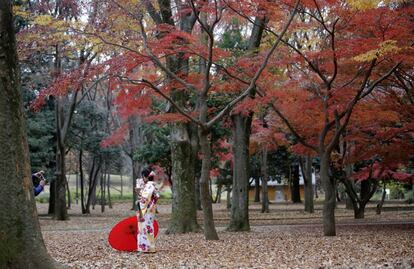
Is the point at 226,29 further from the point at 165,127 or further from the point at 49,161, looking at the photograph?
the point at 49,161

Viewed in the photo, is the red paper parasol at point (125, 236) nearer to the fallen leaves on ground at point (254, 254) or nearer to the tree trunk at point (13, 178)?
the fallen leaves on ground at point (254, 254)

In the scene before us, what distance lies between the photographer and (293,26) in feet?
46.8

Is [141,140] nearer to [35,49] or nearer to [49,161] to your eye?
[49,161]

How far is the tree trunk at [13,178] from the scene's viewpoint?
638 cm

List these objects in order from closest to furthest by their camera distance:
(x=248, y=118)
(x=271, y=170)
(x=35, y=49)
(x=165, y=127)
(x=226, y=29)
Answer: (x=248, y=118) → (x=35, y=49) → (x=226, y=29) → (x=165, y=127) → (x=271, y=170)

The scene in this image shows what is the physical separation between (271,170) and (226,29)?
15742mm

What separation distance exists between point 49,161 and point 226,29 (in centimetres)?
1096

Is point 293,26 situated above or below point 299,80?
above

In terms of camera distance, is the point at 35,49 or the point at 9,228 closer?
the point at 9,228

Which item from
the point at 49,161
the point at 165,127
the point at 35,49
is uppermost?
the point at 35,49

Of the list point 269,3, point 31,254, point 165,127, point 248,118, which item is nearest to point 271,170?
point 165,127

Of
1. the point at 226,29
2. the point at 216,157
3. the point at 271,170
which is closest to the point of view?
the point at 226,29

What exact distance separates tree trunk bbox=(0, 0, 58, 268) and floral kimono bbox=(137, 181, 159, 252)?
10.7 ft

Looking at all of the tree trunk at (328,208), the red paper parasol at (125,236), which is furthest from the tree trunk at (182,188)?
the red paper parasol at (125,236)
